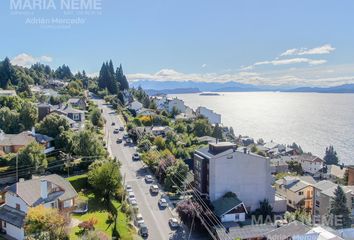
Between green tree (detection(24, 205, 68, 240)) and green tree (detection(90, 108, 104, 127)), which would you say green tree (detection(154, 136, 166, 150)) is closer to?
green tree (detection(90, 108, 104, 127))

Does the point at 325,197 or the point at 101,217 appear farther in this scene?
the point at 325,197

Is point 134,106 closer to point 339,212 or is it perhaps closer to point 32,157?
point 32,157

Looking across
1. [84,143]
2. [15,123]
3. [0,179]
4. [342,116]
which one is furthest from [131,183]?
[342,116]

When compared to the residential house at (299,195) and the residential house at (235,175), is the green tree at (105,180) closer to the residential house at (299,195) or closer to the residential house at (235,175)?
the residential house at (235,175)

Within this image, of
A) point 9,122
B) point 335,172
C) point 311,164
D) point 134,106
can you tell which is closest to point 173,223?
point 9,122

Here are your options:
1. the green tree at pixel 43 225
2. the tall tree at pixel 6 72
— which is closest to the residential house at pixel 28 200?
the green tree at pixel 43 225

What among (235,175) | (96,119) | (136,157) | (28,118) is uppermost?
(28,118)
